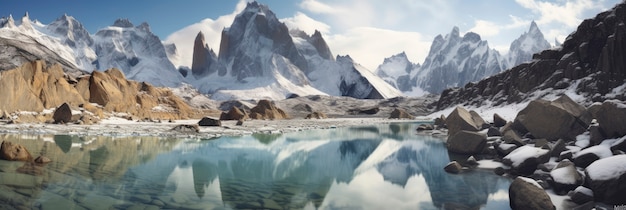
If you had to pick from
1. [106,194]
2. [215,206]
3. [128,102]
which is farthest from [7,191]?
[128,102]

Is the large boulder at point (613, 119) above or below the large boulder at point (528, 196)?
above

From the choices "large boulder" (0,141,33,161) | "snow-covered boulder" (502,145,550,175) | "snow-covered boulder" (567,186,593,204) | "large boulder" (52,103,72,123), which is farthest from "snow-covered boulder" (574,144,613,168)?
"large boulder" (52,103,72,123)

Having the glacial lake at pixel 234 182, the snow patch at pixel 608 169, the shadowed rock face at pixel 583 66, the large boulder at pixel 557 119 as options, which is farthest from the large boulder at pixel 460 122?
the shadowed rock face at pixel 583 66

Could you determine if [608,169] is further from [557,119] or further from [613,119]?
[557,119]

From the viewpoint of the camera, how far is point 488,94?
10600cm

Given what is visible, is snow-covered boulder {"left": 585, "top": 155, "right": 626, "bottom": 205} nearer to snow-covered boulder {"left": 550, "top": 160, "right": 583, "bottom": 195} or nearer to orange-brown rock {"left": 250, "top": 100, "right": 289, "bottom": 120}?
snow-covered boulder {"left": 550, "top": 160, "right": 583, "bottom": 195}

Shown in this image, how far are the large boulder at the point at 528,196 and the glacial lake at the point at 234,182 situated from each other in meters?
0.70

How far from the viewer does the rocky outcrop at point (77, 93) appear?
4872cm

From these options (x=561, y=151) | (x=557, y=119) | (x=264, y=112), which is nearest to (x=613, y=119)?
(x=561, y=151)

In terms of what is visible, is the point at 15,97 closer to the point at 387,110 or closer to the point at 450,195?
the point at 450,195

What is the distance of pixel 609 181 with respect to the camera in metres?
11.5

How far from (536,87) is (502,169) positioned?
72.6 metres

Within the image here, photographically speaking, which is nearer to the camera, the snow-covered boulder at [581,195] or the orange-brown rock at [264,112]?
the snow-covered boulder at [581,195]

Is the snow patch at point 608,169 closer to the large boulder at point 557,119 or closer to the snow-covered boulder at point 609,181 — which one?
the snow-covered boulder at point 609,181
